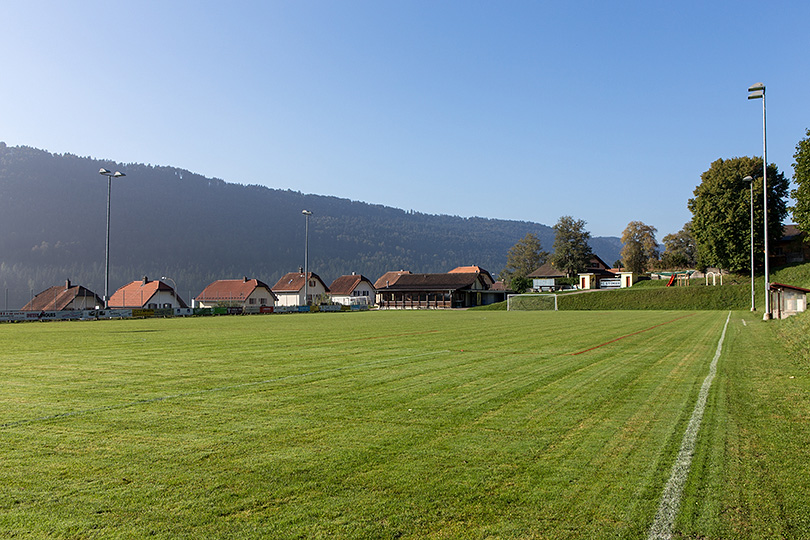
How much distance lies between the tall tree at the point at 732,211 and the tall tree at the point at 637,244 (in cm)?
2170

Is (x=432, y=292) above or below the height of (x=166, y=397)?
above

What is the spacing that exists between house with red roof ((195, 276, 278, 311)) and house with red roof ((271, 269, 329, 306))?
5.25 meters

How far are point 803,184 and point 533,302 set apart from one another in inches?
1754

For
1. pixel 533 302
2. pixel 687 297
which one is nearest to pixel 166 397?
pixel 687 297

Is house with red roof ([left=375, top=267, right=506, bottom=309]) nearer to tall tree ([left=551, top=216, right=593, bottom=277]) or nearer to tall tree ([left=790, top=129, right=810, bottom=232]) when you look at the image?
tall tree ([left=551, top=216, right=593, bottom=277])

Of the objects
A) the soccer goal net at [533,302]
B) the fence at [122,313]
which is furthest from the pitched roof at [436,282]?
the fence at [122,313]

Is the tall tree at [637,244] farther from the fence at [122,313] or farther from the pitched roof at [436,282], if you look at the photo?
the fence at [122,313]

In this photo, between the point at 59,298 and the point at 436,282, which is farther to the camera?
the point at 436,282

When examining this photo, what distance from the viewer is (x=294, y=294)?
11031cm

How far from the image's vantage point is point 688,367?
40.4 ft

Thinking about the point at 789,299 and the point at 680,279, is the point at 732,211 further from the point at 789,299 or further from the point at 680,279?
the point at 789,299

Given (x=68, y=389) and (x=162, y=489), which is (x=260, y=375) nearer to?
(x=68, y=389)

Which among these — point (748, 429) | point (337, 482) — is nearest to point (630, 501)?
point (337, 482)

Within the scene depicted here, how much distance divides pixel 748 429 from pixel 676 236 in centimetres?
Result: 10809
